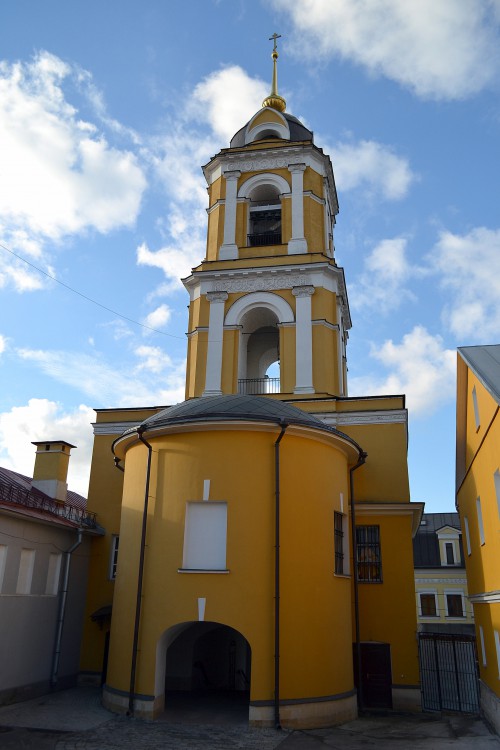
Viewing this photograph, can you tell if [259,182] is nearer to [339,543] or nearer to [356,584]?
[339,543]

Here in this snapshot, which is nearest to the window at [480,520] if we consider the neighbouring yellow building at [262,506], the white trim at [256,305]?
the neighbouring yellow building at [262,506]

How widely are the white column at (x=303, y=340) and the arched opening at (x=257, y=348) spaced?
90 centimetres

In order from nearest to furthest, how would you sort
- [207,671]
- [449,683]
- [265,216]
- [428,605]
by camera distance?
1. [207,671]
2. [449,683]
3. [265,216]
4. [428,605]

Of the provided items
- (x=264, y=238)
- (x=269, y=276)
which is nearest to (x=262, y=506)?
(x=269, y=276)

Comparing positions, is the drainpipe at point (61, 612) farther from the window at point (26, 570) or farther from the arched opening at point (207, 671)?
the arched opening at point (207, 671)

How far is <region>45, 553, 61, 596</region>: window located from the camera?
15.6 meters

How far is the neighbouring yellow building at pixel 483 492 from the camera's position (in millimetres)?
12531

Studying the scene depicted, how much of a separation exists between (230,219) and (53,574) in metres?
12.9

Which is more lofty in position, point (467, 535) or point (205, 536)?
point (467, 535)

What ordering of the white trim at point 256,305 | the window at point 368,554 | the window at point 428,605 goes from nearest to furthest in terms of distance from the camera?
the window at point 368,554 → the white trim at point 256,305 → the window at point 428,605

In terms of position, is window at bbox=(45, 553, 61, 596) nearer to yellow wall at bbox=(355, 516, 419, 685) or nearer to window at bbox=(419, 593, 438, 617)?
yellow wall at bbox=(355, 516, 419, 685)

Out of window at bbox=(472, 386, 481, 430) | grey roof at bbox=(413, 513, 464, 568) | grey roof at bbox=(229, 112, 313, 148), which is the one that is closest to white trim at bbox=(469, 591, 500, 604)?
window at bbox=(472, 386, 481, 430)

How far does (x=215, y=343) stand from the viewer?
66.6 feet

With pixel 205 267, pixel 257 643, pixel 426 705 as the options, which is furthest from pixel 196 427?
pixel 426 705
